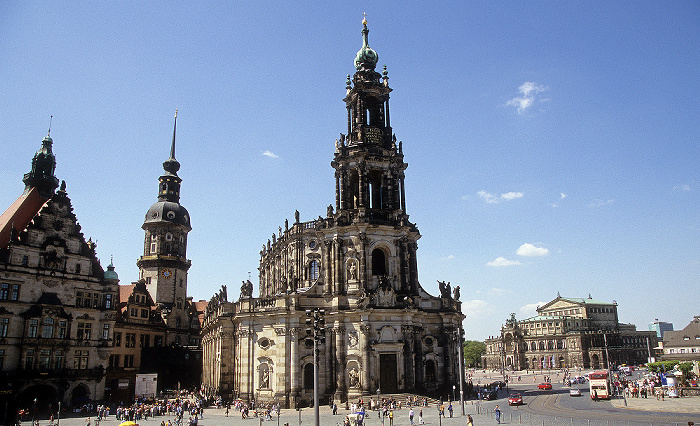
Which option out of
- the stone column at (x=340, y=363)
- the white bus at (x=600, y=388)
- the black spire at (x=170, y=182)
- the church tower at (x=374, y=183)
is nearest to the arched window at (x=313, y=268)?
the church tower at (x=374, y=183)

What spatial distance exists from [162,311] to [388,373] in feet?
146

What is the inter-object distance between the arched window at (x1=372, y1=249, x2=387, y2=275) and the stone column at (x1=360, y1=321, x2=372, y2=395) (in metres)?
6.87

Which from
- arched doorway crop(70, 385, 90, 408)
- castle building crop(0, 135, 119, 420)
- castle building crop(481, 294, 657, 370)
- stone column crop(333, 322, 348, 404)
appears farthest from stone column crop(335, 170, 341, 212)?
castle building crop(481, 294, 657, 370)

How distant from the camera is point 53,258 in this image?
55.1m

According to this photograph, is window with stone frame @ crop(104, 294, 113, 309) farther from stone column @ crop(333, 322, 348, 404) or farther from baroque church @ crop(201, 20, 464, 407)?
stone column @ crop(333, 322, 348, 404)

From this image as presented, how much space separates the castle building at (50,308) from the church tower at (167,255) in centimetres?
2303

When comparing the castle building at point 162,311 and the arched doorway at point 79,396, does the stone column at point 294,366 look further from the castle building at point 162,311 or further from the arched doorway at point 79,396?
the castle building at point 162,311

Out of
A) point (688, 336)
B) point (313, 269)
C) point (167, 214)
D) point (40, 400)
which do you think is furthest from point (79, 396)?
point (688, 336)

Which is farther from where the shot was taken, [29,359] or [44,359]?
[44,359]

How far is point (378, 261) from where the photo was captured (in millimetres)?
56625

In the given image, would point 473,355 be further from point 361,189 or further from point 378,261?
point 361,189

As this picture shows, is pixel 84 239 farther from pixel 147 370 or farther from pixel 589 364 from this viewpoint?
pixel 589 364

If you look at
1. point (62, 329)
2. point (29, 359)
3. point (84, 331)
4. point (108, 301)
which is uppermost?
point (108, 301)

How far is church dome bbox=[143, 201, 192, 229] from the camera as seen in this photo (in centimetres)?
8600
